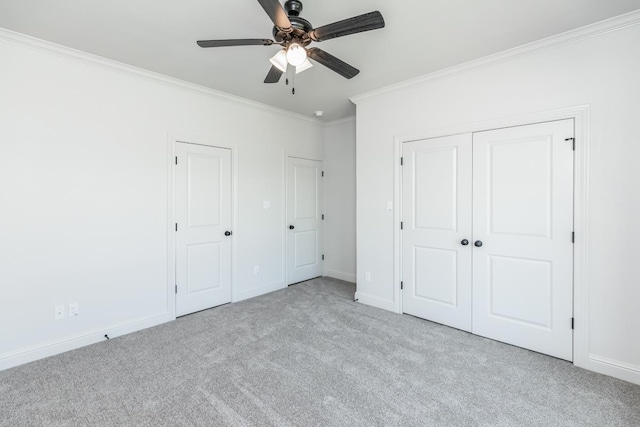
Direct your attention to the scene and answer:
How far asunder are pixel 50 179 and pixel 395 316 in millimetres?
3687

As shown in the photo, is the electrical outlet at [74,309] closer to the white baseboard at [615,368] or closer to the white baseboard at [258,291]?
the white baseboard at [258,291]

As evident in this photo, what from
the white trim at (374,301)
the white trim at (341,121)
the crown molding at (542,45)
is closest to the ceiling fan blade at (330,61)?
the crown molding at (542,45)

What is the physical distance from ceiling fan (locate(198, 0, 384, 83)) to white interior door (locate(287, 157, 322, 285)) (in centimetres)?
253

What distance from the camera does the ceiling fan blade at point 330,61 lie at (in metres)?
2.05

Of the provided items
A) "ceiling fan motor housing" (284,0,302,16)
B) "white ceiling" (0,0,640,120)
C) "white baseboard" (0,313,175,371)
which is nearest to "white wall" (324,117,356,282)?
"white ceiling" (0,0,640,120)

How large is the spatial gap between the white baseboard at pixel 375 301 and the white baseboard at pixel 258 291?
1.22 m

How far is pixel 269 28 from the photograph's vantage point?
2.37 metres

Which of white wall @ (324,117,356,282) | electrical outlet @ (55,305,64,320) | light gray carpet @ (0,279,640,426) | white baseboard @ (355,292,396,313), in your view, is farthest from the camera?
white wall @ (324,117,356,282)

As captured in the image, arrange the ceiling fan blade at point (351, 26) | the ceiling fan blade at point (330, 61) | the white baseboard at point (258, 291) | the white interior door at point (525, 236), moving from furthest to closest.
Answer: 1. the white baseboard at point (258, 291)
2. the white interior door at point (525, 236)
3. the ceiling fan blade at point (330, 61)
4. the ceiling fan blade at point (351, 26)

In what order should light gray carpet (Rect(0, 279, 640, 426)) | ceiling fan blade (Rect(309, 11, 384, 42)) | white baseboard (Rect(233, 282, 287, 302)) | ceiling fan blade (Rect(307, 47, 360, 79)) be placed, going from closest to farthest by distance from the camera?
ceiling fan blade (Rect(309, 11, 384, 42))
light gray carpet (Rect(0, 279, 640, 426))
ceiling fan blade (Rect(307, 47, 360, 79))
white baseboard (Rect(233, 282, 287, 302))

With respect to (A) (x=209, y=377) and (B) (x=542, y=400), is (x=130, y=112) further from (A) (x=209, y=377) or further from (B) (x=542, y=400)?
(B) (x=542, y=400)

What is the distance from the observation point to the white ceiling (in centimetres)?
210

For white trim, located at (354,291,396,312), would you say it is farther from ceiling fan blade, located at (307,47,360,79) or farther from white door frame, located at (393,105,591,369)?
ceiling fan blade, located at (307,47,360,79)

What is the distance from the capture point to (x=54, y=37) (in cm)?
250
